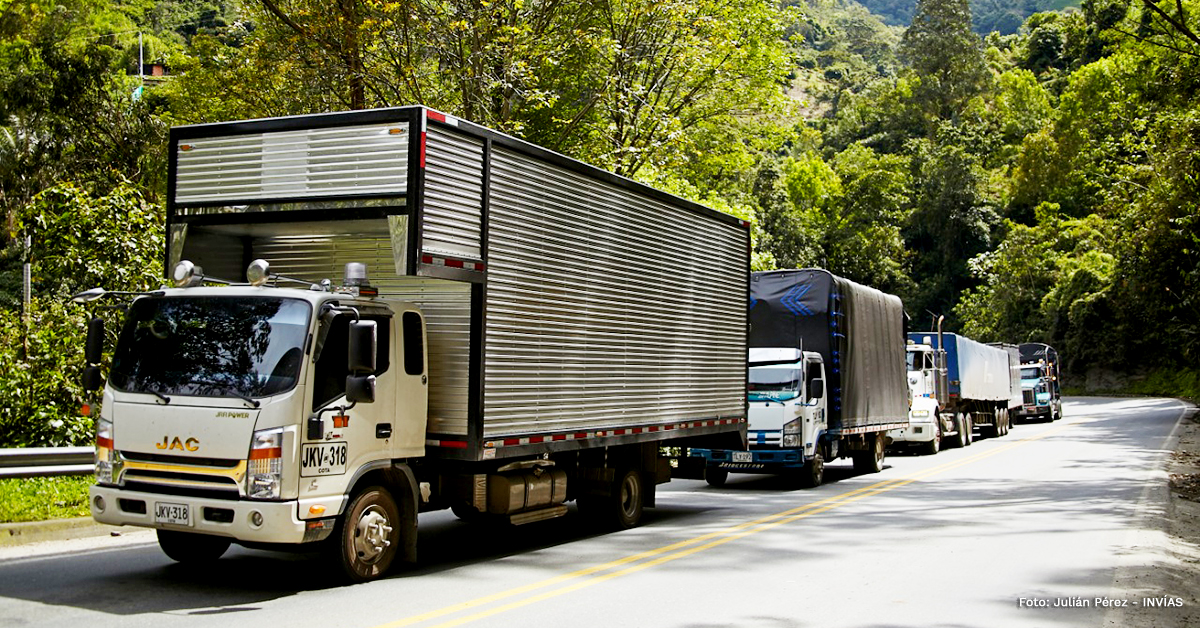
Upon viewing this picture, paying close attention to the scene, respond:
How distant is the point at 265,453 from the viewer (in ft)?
24.6

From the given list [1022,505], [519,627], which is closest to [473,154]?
[519,627]

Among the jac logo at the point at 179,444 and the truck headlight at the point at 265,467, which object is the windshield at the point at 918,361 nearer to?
the truck headlight at the point at 265,467

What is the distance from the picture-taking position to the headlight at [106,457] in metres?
7.86

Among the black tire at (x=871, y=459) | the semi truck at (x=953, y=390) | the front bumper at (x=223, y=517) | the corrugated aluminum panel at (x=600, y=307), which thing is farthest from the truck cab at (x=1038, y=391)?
the front bumper at (x=223, y=517)

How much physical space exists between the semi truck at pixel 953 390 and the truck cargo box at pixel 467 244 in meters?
15.6

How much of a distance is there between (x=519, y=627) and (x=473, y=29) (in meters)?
13.0

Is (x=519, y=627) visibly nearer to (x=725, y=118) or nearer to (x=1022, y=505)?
(x=1022, y=505)

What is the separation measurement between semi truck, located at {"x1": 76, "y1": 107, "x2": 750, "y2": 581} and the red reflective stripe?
0.05ft

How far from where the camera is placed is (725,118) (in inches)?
1029

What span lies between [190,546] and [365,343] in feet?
9.30

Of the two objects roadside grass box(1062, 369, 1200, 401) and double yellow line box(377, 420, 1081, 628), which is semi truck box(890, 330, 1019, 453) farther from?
roadside grass box(1062, 369, 1200, 401)

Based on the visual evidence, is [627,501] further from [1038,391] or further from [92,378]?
[1038,391]

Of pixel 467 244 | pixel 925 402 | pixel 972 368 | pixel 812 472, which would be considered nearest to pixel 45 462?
pixel 467 244

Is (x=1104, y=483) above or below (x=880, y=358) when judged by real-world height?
below
